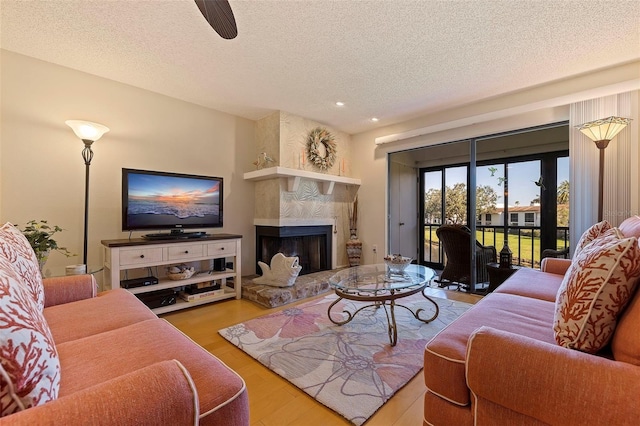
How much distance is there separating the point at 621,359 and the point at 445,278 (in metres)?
3.10

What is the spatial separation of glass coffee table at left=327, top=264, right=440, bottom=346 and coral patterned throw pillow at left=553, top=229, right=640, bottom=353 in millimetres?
1163

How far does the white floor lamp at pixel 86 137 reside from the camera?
2.40 meters

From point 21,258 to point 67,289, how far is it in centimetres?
→ 56

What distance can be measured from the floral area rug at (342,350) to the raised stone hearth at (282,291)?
0.66 feet

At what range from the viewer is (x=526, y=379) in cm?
88

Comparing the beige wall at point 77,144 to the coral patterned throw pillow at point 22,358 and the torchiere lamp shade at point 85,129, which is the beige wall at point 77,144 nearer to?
the torchiere lamp shade at point 85,129

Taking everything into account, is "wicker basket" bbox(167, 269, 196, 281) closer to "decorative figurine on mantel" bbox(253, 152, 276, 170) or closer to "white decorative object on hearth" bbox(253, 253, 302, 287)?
"white decorative object on hearth" bbox(253, 253, 302, 287)

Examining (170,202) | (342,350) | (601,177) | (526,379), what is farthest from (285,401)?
(601,177)

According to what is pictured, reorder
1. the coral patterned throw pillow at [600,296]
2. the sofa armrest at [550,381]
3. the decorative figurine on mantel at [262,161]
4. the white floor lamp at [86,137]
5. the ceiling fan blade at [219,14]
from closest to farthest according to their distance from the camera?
1. the sofa armrest at [550,381]
2. the coral patterned throw pillow at [600,296]
3. the ceiling fan blade at [219,14]
4. the white floor lamp at [86,137]
5. the decorative figurine on mantel at [262,161]

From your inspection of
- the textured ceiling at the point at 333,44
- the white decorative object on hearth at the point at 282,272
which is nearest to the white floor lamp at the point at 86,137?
the textured ceiling at the point at 333,44

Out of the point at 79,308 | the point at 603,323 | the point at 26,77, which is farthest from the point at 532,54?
the point at 26,77

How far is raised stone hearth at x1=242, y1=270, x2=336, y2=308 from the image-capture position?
2.96 metres

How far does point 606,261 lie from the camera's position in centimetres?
94

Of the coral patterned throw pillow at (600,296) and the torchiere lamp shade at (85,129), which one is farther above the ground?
the torchiere lamp shade at (85,129)
